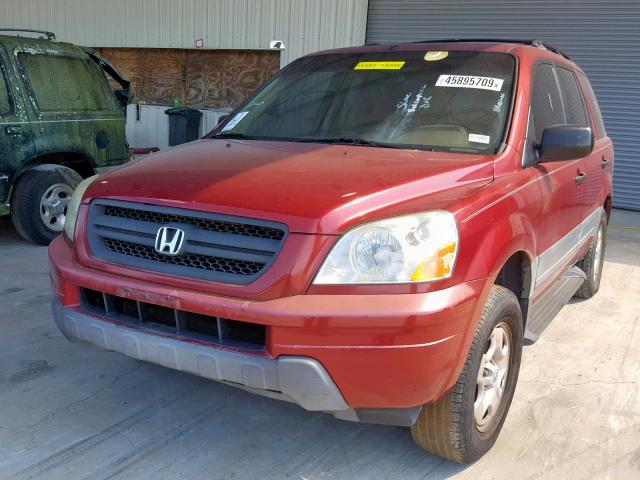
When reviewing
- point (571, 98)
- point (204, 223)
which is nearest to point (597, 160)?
point (571, 98)

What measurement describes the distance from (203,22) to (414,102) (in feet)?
35.1

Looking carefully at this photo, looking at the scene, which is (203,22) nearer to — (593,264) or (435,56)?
(593,264)

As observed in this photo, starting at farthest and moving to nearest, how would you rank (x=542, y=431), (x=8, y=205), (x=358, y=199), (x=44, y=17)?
(x=44, y=17), (x=8, y=205), (x=542, y=431), (x=358, y=199)

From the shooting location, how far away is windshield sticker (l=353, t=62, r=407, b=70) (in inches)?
143

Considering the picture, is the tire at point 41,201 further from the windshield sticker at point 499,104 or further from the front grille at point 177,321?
the windshield sticker at point 499,104

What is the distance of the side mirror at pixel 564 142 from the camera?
314 centimetres

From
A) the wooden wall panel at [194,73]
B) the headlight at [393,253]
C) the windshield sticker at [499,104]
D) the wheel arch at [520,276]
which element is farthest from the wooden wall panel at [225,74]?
the headlight at [393,253]

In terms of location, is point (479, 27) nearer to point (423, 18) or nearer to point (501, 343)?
point (423, 18)

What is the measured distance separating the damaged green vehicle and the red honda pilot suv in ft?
10.6

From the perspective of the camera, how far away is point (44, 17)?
15570 mm

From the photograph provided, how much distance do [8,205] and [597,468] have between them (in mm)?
5313

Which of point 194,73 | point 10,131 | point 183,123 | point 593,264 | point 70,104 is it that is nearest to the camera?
point 593,264

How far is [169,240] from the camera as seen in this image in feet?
8.25

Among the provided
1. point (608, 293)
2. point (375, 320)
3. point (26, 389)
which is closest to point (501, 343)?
point (375, 320)
